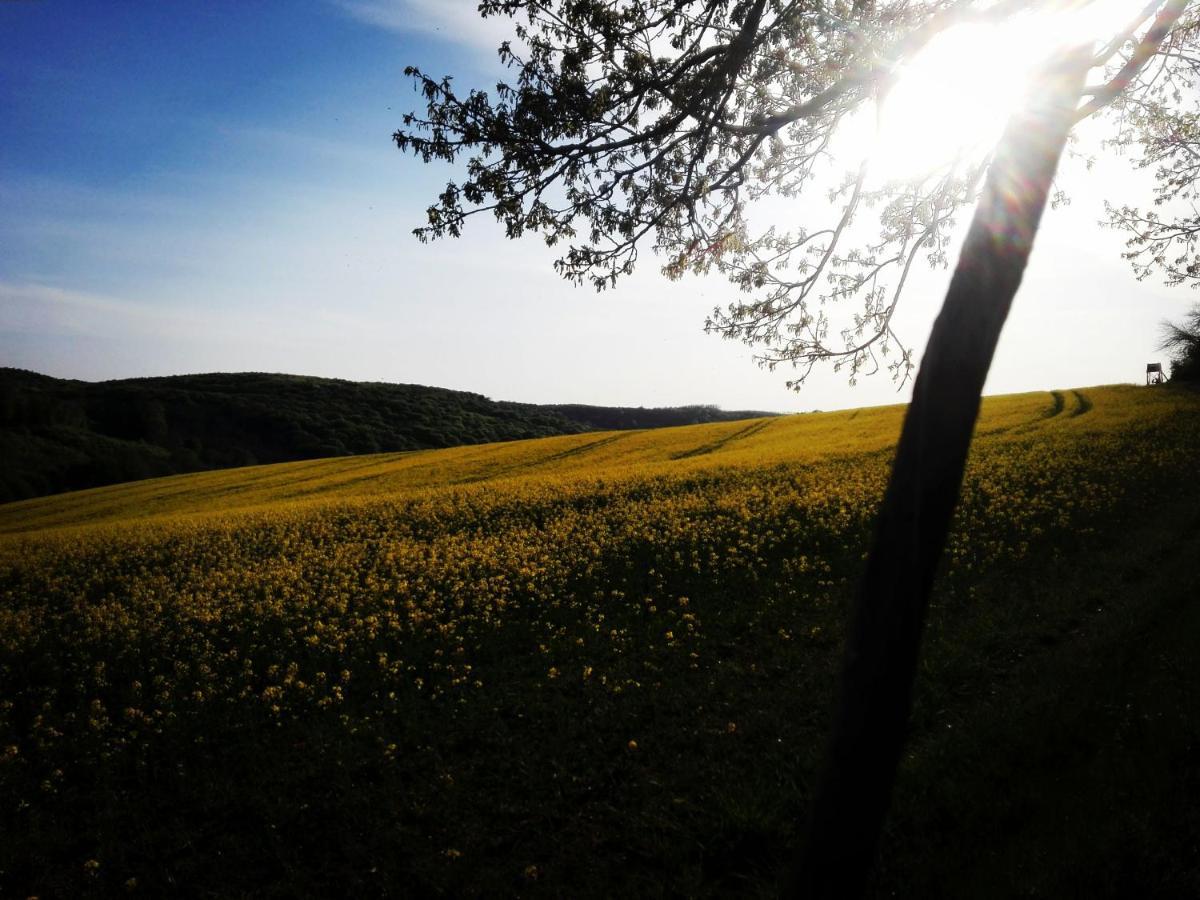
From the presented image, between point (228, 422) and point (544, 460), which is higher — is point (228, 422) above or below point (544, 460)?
above

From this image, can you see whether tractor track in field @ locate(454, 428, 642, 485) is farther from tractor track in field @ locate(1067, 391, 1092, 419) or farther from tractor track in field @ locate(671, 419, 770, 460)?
tractor track in field @ locate(1067, 391, 1092, 419)

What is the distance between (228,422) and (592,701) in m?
88.6

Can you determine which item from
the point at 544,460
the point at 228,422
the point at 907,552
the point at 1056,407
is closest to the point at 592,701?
the point at 907,552

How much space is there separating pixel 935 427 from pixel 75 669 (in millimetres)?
11999

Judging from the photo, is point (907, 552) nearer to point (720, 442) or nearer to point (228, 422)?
point (720, 442)

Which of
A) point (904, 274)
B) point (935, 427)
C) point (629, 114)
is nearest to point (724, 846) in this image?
point (935, 427)

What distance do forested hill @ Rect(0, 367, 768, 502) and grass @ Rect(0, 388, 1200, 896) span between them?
5584 cm

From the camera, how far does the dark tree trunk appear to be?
263 cm

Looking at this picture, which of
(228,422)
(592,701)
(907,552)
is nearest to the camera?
(907,552)

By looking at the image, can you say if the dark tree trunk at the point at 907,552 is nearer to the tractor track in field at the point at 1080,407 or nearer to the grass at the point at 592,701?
the grass at the point at 592,701

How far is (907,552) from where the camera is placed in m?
2.62

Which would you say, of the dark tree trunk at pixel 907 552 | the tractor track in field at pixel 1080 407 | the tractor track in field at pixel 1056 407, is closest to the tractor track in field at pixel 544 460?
the tractor track in field at pixel 1056 407

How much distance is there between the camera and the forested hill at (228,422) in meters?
57.9

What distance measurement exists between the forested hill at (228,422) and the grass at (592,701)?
55.8 meters
